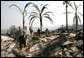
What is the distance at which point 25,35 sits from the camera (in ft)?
53.5

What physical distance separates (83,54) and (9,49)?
6.54m

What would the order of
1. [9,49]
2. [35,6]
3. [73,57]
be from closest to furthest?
[73,57] < [9,49] < [35,6]

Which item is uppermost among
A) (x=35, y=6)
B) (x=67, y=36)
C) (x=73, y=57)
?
(x=35, y=6)

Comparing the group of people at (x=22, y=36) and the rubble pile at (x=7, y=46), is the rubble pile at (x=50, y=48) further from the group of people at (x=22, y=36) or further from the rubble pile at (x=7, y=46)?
the group of people at (x=22, y=36)

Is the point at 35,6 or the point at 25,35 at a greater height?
the point at 35,6

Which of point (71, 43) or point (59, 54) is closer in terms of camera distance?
point (59, 54)

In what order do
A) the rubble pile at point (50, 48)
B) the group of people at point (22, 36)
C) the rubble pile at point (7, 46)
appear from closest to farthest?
1. the rubble pile at point (50, 48)
2. the rubble pile at point (7, 46)
3. the group of people at point (22, 36)

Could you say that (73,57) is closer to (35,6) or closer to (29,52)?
(29,52)

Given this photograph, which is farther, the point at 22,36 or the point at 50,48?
the point at 22,36

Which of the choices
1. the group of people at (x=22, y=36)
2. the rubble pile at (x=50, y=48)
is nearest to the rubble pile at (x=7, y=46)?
the rubble pile at (x=50, y=48)

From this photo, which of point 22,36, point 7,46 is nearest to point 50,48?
point 22,36

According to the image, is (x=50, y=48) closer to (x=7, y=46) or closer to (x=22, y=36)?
(x=22, y=36)

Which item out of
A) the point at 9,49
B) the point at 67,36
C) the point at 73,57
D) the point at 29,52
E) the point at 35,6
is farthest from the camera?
the point at 35,6

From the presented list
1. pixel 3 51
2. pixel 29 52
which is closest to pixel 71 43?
pixel 29 52
